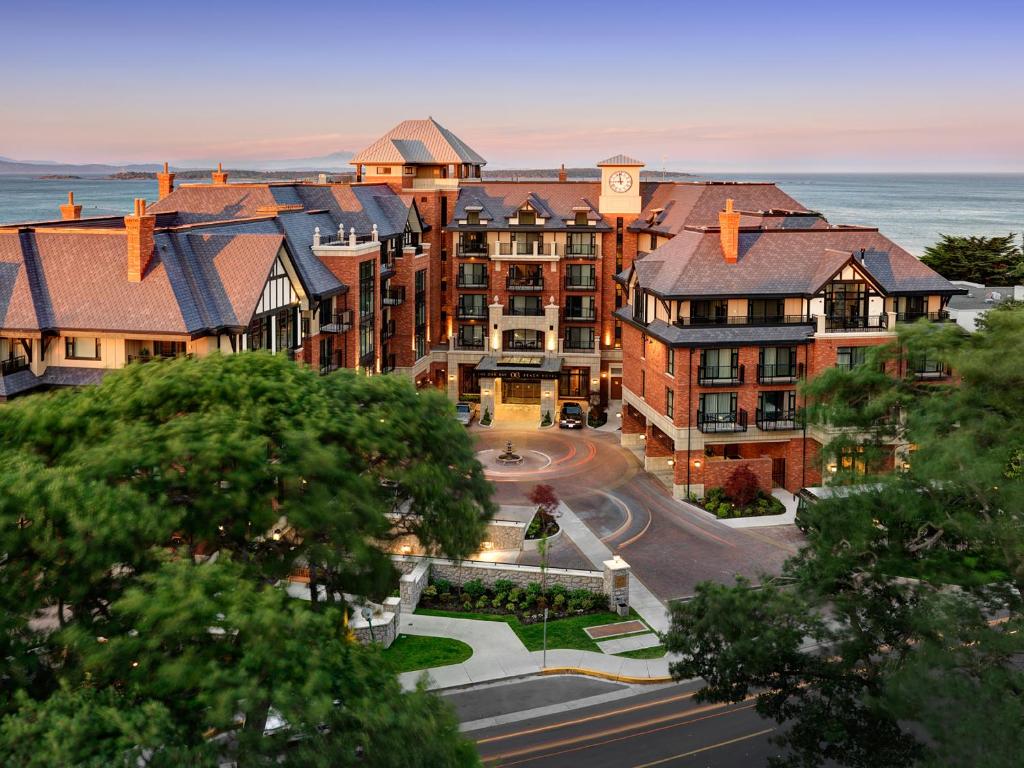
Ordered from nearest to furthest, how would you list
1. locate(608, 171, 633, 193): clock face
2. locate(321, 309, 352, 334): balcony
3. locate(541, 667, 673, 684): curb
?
locate(541, 667, 673, 684): curb, locate(321, 309, 352, 334): balcony, locate(608, 171, 633, 193): clock face

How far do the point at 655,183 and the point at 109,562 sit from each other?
6664cm

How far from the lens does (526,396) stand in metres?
74.7

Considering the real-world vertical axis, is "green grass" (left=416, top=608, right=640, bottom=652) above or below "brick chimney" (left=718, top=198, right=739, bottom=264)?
below

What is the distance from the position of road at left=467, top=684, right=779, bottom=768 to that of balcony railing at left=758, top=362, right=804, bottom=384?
24.0 metres

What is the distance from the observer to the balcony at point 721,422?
166ft

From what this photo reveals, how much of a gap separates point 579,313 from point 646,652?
4264 centimetres

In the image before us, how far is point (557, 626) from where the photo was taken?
1428 inches

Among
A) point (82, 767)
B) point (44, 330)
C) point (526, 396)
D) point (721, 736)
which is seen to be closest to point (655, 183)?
point (526, 396)

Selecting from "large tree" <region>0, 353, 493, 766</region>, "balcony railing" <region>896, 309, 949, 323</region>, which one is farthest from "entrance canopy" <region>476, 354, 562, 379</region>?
"large tree" <region>0, 353, 493, 766</region>

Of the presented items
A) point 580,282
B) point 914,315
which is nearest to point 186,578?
point 914,315

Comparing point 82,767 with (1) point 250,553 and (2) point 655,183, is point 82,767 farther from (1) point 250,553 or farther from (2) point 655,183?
(2) point 655,183

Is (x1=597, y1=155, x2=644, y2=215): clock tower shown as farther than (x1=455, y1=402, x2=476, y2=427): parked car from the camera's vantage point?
Yes

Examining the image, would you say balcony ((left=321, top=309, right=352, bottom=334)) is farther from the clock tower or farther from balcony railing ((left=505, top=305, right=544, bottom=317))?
the clock tower

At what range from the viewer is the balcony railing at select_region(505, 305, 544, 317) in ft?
242
